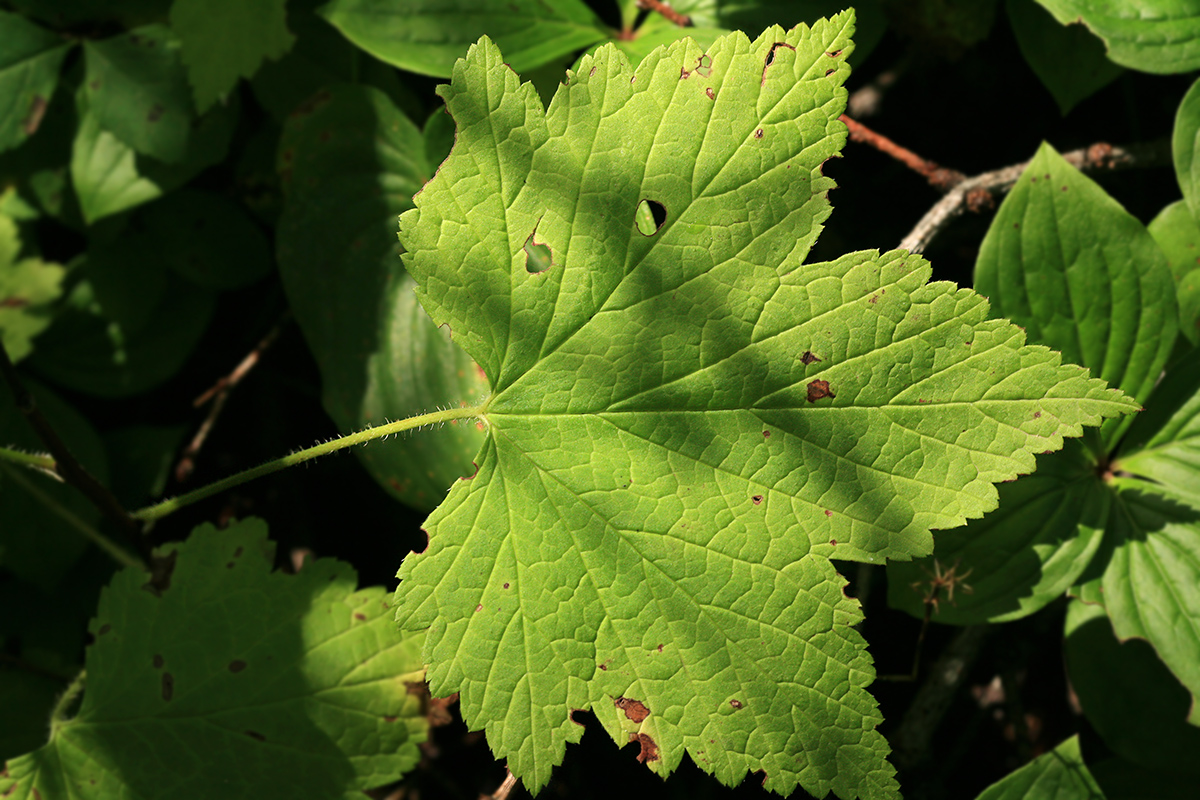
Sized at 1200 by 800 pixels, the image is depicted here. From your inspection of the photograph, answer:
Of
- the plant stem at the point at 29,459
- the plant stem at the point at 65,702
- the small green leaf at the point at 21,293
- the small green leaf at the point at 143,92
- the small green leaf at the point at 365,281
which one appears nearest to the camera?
the plant stem at the point at 29,459

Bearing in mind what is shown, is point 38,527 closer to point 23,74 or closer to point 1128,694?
point 23,74

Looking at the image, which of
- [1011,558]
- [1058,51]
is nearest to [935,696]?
[1011,558]

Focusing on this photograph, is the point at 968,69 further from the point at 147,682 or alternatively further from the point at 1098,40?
the point at 147,682

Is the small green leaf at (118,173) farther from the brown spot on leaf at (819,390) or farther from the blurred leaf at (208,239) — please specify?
the brown spot on leaf at (819,390)

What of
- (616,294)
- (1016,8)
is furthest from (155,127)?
(1016,8)

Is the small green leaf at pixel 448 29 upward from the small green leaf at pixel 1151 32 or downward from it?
downward

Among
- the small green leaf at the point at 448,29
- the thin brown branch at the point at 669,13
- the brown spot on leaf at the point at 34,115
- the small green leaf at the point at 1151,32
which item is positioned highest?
the small green leaf at the point at 1151,32

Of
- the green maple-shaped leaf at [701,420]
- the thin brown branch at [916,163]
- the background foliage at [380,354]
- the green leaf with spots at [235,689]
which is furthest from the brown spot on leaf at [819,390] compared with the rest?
A: the green leaf with spots at [235,689]
